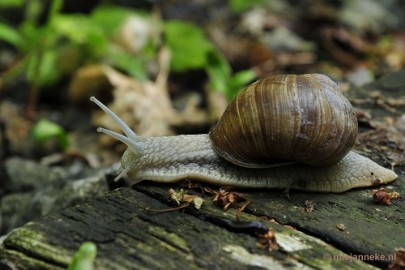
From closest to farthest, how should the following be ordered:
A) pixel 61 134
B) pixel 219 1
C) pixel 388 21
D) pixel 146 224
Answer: pixel 146 224 < pixel 61 134 < pixel 219 1 < pixel 388 21

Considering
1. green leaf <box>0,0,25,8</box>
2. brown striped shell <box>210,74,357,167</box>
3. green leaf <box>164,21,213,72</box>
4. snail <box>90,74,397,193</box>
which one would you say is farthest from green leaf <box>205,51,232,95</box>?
green leaf <box>0,0,25,8</box>

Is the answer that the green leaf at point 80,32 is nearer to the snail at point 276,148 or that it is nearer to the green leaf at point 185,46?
the green leaf at point 185,46

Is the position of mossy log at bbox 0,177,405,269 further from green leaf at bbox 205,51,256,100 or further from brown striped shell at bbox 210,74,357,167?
green leaf at bbox 205,51,256,100

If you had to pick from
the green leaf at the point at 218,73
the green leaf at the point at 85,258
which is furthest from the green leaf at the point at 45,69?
the green leaf at the point at 85,258

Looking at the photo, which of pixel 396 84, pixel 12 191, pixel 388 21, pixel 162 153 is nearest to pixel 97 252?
pixel 162 153

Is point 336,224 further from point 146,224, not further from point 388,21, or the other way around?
point 388,21

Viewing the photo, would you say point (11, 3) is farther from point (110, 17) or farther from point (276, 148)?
point (276, 148)
